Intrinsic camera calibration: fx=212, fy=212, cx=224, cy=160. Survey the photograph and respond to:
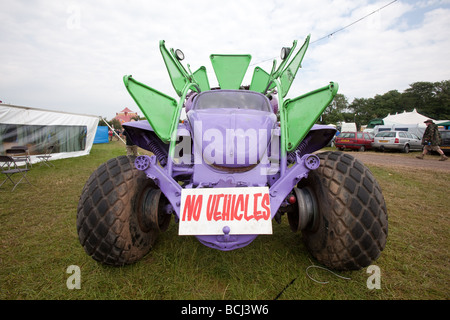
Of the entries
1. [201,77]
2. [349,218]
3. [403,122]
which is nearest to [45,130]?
[201,77]

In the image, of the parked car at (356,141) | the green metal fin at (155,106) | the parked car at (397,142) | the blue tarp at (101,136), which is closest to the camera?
the green metal fin at (155,106)

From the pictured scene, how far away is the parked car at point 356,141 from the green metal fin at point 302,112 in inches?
640

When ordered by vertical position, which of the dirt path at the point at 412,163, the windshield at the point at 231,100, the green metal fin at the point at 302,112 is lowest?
the dirt path at the point at 412,163

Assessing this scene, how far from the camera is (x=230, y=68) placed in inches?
167

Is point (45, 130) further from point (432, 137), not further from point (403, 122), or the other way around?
point (403, 122)

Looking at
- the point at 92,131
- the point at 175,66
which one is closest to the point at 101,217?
the point at 175,66

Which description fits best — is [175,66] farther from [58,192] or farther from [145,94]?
[58,192]

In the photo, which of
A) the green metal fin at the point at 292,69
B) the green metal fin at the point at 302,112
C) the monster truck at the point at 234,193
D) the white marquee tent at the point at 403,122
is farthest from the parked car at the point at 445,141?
the green metal fin at the point at 302,112

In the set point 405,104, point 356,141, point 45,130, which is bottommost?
point 356,141

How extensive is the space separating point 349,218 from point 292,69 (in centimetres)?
250

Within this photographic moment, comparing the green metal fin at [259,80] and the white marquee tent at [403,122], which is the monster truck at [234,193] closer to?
the green metal fin at [259,80]

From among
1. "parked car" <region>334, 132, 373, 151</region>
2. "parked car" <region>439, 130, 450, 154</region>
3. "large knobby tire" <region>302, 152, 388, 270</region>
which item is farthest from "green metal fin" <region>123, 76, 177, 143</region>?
"parked car" <region>439, 130, 450, 154</region>

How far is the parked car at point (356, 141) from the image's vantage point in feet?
51.9

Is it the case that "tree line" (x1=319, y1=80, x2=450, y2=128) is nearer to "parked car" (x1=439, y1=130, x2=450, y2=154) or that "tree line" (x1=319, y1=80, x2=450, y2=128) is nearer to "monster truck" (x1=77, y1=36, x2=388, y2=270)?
"parked car" (x1=439, y1=130, x2=450, y2=154)
